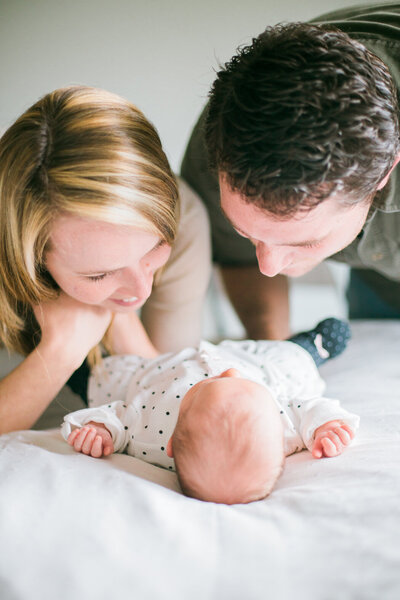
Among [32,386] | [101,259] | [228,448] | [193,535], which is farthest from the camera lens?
[32,386]

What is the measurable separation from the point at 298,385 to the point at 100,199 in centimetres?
55

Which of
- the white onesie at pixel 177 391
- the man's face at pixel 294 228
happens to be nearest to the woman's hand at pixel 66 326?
the white onesie at pixel 177 391

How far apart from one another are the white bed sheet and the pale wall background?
2.37ft

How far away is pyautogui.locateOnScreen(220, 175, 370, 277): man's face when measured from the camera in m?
0.79

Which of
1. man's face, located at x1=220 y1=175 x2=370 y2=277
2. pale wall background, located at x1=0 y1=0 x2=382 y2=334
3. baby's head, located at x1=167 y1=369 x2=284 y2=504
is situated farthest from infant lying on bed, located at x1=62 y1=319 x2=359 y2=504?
pale wall background, located at x1=0 y1=0 x2=382 y2=334

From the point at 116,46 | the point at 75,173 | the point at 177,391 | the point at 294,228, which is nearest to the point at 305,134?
the point at 294,228

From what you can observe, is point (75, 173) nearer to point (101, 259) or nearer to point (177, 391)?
point (101, 259)

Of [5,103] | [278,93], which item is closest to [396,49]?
[278,93]

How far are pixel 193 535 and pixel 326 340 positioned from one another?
70 centimetres

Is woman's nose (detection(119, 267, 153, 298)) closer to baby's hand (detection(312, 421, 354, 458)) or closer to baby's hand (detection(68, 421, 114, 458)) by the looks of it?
baby's hand (detection(68, 421, 114, 458))

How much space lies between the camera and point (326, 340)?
1203 mm

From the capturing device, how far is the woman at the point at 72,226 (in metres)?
0.82

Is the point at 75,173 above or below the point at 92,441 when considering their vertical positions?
Answer: above

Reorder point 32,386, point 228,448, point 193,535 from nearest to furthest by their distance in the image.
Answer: point 193,535
point 228,448
point 32,386
